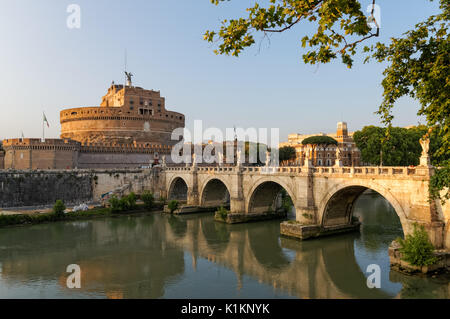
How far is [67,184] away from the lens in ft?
117

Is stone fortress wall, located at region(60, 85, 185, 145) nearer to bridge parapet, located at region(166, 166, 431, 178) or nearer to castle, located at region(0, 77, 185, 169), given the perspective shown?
castle, located at region(0, 77, 185, 169)

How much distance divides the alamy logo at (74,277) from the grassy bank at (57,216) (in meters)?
12.4

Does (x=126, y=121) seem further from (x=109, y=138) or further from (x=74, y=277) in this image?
(x=74, y=277)

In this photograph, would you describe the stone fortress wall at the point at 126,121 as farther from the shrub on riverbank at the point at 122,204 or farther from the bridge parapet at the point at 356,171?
the bridge parapet at the point at 356,171

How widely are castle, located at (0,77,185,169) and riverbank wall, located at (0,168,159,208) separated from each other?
6729 mm

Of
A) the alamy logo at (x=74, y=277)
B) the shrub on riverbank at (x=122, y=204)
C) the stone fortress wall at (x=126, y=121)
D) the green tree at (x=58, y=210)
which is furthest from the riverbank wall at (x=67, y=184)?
the alamy logo at (x=74, y=277)

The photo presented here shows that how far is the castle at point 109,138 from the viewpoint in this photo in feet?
135

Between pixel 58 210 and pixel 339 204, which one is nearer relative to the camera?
pixel 339 204

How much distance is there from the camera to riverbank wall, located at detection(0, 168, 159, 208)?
3225cm

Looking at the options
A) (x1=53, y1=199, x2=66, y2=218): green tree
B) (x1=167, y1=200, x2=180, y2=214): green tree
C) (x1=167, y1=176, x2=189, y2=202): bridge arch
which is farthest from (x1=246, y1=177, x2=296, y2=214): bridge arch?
(x1=53, y1=199, x2=66, y2=218): green tree

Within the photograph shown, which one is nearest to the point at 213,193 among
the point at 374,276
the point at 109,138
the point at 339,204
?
the point at 339,204

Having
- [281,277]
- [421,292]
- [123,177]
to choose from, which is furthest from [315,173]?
[123,177]

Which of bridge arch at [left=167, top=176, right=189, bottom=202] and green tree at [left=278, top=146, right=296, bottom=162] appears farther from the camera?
green tree at [left=278, top=146, right=296, bottom=162]

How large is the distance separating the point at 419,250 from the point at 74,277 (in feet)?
49.4
